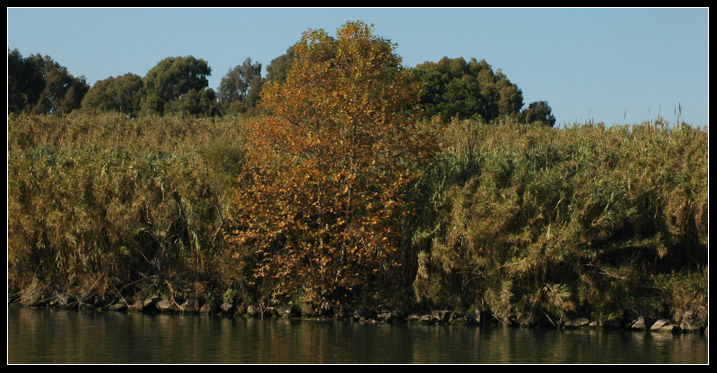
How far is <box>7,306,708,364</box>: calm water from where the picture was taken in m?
16.2

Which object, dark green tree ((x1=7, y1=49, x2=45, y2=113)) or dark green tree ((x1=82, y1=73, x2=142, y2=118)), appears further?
dark green tree ((x1=82, y1=73, x2=142, y2=118))

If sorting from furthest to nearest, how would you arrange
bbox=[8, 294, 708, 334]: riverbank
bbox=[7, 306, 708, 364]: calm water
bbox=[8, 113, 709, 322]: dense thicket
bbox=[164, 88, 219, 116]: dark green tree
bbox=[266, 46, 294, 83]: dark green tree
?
1. bbox=[266, 46, 294, 83]: dark green tree
2. bbox=[164, 88, 219, 116]: dark green tree
3. bbox=[8, 113, 709, 322]: dense thicket
4. bbox=[8, 294, 708, 334]: riverbank
5. bbox=[7, 306, 708, 364]: calm water

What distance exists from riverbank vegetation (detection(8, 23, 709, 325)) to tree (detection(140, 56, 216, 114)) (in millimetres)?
38573

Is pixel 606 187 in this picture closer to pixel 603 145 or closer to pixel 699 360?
pixel 603 145

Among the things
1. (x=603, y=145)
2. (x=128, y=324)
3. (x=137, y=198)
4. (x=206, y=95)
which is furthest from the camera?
(x=206, y=95)

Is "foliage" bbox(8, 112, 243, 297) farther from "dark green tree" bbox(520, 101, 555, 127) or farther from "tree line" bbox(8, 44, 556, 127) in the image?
"dark green tree" bbox(520, 101, 555, 127)

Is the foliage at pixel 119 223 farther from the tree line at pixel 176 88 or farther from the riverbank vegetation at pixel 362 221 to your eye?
the tree line at pixel 176 88

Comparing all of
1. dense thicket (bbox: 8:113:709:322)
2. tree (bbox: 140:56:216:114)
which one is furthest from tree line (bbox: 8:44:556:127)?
dense thicket (bbox: 8:113:709:322)

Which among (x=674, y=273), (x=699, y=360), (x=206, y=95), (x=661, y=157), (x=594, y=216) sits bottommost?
(x=699, y=360)

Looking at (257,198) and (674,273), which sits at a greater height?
(257,198)

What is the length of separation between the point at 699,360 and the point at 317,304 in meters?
10.4

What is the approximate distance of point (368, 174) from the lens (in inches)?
914

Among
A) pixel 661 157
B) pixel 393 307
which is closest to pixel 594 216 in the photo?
pixel 661 157

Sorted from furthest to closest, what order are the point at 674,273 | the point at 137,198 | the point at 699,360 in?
the point at 137,198, the point at 674,273, the point at 699,360
